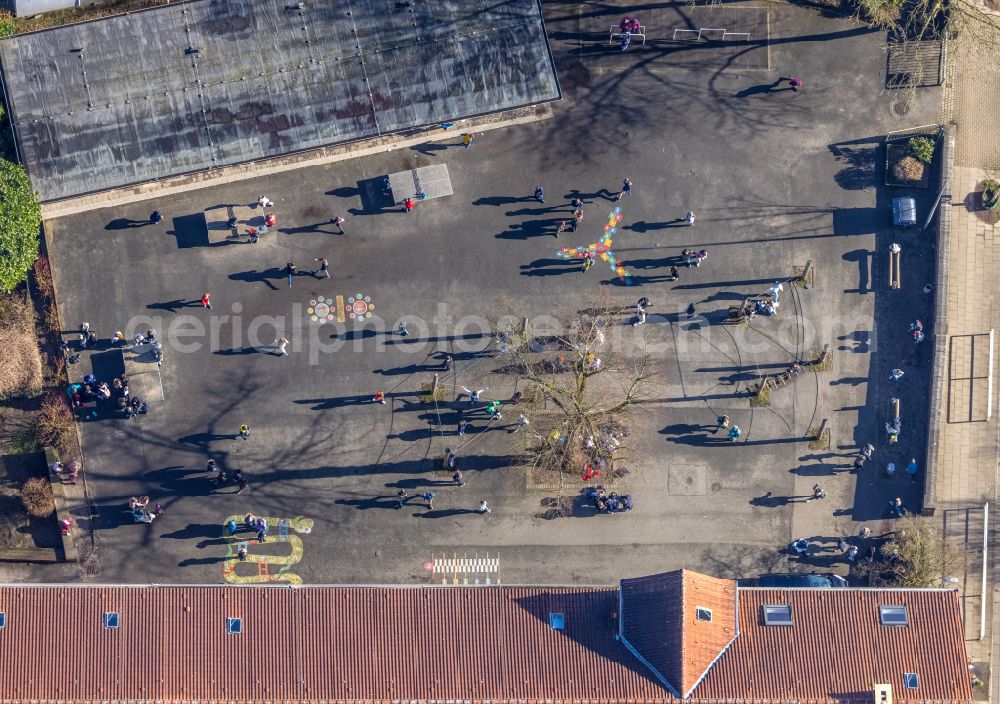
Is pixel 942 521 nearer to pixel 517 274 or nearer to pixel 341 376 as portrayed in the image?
pixel 517 274

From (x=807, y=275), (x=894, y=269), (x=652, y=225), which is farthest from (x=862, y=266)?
(x=652, y=225)

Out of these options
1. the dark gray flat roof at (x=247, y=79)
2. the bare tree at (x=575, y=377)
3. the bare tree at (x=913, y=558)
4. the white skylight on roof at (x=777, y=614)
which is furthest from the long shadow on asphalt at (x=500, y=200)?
the bare tree at (x=913, y=558)

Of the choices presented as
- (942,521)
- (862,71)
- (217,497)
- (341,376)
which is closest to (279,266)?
(341,376)

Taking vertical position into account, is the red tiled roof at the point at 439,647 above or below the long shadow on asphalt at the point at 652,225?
below

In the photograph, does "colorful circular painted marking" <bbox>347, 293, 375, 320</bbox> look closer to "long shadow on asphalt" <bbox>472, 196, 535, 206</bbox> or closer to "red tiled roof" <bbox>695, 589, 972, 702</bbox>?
"long shadow on asphalt" <bbox>472, 196, 535, 206</bbox>

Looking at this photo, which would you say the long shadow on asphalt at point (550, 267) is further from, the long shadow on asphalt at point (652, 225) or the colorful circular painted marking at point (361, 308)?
the colorful circular painted marking at point (361, 308)
